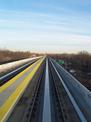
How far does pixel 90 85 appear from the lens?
2192cm

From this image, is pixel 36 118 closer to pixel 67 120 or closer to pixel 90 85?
pixel 67 120

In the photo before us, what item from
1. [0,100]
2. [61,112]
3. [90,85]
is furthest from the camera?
[90,85]

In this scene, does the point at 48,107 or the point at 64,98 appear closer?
the point at 48,107

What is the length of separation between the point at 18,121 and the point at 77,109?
338 centimetres

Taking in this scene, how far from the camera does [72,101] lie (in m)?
15.6

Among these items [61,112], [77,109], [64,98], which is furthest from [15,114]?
[64,98]

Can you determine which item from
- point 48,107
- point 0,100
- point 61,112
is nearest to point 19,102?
point 0,100

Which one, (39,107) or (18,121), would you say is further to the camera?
(39,107)

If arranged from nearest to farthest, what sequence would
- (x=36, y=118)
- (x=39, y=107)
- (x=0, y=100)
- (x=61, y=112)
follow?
(x=36, y=118)
(x=61, y=112)
(x=39, y=107)
(x=0, y=100)

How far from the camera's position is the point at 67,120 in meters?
11.5

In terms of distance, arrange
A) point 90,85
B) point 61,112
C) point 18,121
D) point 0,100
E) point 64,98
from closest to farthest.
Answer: point 18,121
point 61,112
point 0,100
point 64,98
point 90,85

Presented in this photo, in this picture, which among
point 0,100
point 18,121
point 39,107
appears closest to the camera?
point 18,121

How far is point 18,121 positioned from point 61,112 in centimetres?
261

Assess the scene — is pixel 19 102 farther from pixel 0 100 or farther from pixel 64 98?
pixel 64 98
